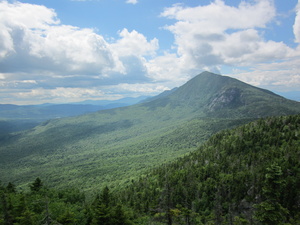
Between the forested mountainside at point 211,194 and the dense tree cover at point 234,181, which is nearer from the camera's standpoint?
the forested mountainside at point 211,194

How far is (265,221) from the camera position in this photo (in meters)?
32.0

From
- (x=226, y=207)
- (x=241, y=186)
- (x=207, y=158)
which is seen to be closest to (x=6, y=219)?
(x=226, y=207)

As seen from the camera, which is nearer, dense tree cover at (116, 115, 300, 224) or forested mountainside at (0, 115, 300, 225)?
forested mountainside at (0, 115, 300, 225)

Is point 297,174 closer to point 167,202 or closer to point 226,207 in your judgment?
point 226,207

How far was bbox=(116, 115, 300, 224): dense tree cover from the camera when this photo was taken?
68688 millimetres

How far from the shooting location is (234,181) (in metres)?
98.0

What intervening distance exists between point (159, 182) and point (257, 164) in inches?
2443

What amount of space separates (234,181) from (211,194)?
1449 centimetres

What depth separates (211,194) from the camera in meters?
96.8

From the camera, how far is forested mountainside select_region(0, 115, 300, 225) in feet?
124

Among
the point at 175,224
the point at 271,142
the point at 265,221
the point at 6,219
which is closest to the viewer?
the point at 265,221

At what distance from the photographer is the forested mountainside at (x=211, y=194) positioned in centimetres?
3778

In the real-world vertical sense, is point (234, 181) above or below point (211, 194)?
above

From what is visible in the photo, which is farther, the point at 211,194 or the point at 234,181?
the point at 234,181
